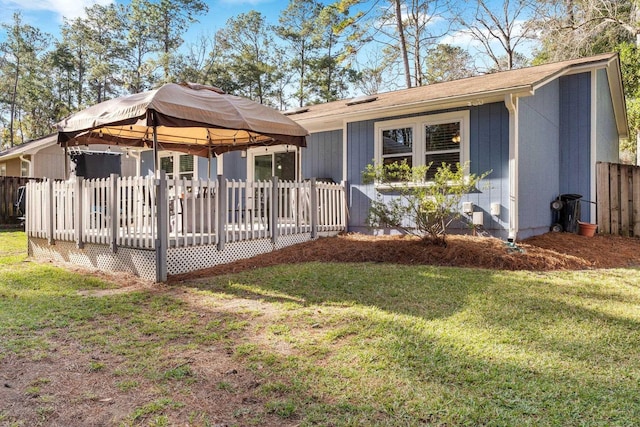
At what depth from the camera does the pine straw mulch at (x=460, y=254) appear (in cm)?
622

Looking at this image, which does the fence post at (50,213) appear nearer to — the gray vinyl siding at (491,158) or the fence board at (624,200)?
the gray vinyl siding at (491,158)

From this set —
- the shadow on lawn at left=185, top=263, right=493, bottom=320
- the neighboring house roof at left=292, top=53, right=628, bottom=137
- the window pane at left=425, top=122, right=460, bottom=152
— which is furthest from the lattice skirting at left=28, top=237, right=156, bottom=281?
the window pane at left=425, top=122, right=460, bottom=152

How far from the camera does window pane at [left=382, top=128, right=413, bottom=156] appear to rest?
880cm

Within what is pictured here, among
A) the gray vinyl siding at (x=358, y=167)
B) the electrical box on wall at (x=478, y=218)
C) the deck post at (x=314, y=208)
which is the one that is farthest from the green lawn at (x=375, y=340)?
the gray vinyl siding at (x=358, y=167)

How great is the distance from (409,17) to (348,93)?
22.0 feet

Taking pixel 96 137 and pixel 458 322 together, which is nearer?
pixel 458 322

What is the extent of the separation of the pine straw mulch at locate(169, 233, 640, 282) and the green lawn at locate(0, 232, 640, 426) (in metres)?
0.62

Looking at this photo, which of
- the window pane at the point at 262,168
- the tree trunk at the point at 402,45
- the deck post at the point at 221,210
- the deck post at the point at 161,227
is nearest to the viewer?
the deck post at the point at 161,227

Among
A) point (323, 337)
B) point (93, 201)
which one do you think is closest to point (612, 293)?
point (323, 337)

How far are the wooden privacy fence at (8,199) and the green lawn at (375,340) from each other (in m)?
10.6

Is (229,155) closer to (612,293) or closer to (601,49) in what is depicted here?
(612,293)

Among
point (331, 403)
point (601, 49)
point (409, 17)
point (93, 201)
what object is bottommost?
point (331, 403)

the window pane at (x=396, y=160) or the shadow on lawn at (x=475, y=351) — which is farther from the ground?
the window pane at (x=396, y=160)

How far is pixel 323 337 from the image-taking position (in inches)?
134
